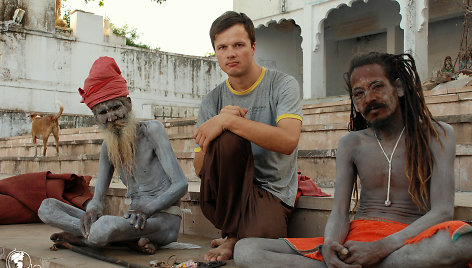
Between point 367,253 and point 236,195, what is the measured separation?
0.91 metres

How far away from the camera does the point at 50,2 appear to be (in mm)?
15375

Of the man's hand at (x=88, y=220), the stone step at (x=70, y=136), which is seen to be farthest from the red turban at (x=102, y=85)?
the stone step at (x=70, y=136)

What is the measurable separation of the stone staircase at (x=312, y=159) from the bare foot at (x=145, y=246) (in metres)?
0.73

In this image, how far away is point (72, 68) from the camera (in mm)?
15617

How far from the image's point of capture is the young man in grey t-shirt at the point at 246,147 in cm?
261

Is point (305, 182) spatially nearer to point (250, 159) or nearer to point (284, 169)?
point (284, 169)

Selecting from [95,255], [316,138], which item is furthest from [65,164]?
[95,255]

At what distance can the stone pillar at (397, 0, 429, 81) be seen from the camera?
1017 centimetres

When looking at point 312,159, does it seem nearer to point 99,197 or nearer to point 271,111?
point 271,111

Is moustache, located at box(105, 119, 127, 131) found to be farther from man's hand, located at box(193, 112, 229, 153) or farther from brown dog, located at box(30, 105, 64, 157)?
brown dog, located at box(30, 105, 64, 157)

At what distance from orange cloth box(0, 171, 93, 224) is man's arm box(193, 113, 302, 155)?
7.23 ft

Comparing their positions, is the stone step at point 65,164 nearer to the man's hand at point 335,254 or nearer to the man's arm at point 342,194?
the man's arm at point 342,194

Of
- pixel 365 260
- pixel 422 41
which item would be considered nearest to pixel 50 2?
pixel 422 41

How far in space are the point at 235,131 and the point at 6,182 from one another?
300cm
